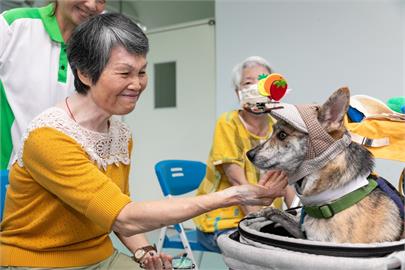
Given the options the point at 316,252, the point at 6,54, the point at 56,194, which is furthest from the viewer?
the point at 6,54

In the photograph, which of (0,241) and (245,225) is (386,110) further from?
(0,241)

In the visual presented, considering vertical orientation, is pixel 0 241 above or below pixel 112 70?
below

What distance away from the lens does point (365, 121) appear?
1077mm

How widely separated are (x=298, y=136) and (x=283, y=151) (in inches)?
2.1

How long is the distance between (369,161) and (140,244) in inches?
27.1

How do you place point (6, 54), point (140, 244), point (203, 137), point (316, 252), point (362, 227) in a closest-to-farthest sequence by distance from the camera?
1. point (316, 252)
2. point (362, 227)
3. point (140, 244)
4. point (6, 54)
5. point (203, 137)

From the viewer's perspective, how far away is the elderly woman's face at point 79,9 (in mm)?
1494

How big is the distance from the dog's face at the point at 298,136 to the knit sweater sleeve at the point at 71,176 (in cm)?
36

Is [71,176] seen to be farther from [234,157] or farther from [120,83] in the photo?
[234,157]

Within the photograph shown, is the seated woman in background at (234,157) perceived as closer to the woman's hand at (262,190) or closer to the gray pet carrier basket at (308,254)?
the woman's hand at (262,190)

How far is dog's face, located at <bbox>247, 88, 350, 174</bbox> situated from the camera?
0.95 m

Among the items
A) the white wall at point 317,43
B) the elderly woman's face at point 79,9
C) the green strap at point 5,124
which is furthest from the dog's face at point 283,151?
the white wall at point 317,43

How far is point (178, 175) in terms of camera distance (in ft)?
6.88

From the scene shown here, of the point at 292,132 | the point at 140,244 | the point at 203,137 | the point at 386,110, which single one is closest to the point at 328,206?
the point at 292,132
